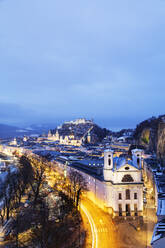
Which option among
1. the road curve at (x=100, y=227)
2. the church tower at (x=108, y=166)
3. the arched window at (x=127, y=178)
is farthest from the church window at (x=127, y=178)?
the road curve at (x=100, y=227)

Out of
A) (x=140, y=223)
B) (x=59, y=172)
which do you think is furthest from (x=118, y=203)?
(x=59, y=172)

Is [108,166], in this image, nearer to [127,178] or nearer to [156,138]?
[127,178]

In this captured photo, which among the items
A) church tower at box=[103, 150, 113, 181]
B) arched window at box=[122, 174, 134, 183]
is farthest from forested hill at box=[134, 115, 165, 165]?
church tower at box=[103, 150, 113, 181]

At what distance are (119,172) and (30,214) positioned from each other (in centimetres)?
1128

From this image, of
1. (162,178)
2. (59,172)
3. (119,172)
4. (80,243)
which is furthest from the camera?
(59,172)

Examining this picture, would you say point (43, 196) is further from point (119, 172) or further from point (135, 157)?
point (135, 157)

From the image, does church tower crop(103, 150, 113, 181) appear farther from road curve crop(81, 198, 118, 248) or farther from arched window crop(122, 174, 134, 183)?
road curve crop(81, 198, 118, 248)

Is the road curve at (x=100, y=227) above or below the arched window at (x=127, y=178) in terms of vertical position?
below

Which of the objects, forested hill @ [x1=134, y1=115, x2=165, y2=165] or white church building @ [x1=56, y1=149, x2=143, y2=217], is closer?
white church building @ [x1=56, y1=149, x2=143, y2=217]

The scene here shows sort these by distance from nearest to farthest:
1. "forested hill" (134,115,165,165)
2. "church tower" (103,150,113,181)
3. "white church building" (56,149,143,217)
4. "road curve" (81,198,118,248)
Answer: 1. "road curve" (81,198,118,248)
2. "white church building" (56,149,143,217)
3. "church tower" (103,150,113,181)
4. "forested hill" (134,115,165,165)

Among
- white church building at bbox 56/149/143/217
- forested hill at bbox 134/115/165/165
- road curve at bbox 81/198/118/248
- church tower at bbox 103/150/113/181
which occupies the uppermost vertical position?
forested hill at bbox 134/115/165/165

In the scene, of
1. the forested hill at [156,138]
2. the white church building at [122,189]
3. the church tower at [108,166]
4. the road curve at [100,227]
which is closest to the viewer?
the road curve at [100,227]

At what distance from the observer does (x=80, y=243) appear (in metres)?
18.2

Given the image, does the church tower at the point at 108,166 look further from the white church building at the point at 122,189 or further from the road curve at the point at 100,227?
Answer: the road curve at the point at 100,227
